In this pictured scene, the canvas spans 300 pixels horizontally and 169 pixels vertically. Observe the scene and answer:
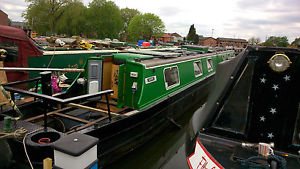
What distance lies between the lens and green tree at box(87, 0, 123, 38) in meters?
57.7

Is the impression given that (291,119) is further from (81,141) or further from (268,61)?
(81,141)

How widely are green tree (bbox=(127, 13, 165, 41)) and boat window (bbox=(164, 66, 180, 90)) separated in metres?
61.5

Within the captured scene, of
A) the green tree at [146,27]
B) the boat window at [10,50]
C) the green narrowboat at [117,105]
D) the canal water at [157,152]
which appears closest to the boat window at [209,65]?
the green narrowboat at [117,105]

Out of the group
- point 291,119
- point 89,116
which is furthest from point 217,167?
point 89,116

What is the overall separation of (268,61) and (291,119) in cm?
79

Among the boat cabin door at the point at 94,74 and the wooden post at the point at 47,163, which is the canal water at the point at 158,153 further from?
the wooden post at the point at 47,163

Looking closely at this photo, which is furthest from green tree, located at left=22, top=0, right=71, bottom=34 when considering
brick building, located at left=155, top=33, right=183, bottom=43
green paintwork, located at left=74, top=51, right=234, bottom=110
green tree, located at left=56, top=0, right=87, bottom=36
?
green paintwork, located at left=74, top=51, right=234, bottom=110

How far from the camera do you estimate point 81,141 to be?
2703 millimetres

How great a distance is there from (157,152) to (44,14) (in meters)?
52.5

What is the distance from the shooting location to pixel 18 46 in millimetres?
7504

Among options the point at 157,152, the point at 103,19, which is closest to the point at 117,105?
the point at 157,152

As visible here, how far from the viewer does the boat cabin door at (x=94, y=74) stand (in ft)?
21.1

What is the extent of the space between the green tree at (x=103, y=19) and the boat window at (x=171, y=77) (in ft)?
176

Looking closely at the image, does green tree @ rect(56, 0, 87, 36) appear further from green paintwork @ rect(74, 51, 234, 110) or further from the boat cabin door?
green paintwork @ rect(74, 51, 234, 110)
